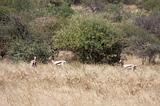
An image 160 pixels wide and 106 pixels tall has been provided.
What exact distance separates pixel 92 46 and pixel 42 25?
6.49m

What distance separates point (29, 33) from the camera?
25.8 metres

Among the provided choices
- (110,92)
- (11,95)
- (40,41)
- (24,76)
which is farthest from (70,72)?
(40,41)

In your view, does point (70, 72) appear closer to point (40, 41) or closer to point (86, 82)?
point (86, 82)

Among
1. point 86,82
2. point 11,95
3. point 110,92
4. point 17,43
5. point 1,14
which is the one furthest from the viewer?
point 1,14

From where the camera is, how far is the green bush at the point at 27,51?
850 inches

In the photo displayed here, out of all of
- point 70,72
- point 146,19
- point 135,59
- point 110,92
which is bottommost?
point 146,19

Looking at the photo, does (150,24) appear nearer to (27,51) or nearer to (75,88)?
(27,51)

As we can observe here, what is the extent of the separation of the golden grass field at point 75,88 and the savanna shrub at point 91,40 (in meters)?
11.5

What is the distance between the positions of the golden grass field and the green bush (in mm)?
8806

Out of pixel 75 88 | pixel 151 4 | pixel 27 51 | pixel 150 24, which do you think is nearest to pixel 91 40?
pixel 27 51

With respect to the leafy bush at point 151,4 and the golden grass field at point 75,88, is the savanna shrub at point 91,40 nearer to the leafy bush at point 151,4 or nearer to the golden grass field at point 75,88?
the golden grass field at point 75,88

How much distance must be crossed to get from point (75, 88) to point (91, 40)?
48.2 ft

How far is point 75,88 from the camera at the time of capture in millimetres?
9828

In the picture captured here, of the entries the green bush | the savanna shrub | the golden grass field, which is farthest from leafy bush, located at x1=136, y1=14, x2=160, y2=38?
the golden grass field
